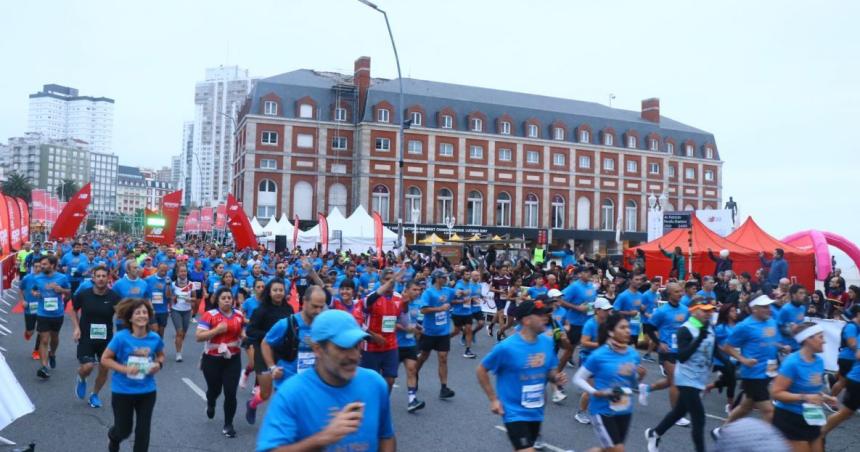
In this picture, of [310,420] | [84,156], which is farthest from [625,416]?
[84,156]

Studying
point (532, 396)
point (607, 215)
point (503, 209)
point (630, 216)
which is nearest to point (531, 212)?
point (503, 209)

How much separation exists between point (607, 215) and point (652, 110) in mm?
13049

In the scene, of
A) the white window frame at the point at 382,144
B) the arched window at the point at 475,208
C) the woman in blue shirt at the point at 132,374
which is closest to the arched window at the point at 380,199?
the white window frame at the point at 382,144

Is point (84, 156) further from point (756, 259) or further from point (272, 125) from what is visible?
point (756, 259)

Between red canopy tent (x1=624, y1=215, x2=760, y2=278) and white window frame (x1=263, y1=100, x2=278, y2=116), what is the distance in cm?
3677

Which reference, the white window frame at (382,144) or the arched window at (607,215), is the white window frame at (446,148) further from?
the arched window at (607,215)

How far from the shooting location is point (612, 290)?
1536cm

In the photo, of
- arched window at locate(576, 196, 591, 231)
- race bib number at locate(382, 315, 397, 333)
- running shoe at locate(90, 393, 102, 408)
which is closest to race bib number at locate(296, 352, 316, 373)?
race bib number at locate(382, 315, 397, 333)

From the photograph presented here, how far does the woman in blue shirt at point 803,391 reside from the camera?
5.73m

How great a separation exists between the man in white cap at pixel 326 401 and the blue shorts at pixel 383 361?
5.58 meters

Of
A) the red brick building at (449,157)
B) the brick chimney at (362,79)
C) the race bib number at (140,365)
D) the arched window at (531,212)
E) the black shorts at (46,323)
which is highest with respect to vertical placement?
the brick chimney at (362,79)

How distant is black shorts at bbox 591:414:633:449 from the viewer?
559 cm

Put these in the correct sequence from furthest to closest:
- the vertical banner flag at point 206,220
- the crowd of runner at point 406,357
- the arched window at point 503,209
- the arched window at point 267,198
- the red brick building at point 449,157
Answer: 1. the arched window at point 503,209
2. the red brick building at point 449,157
3. the arched window at point 267,198
4. the vertical banner flag at point 206,220
5. the crowd of runner at point 406,357

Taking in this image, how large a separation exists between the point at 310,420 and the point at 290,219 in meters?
54.2
